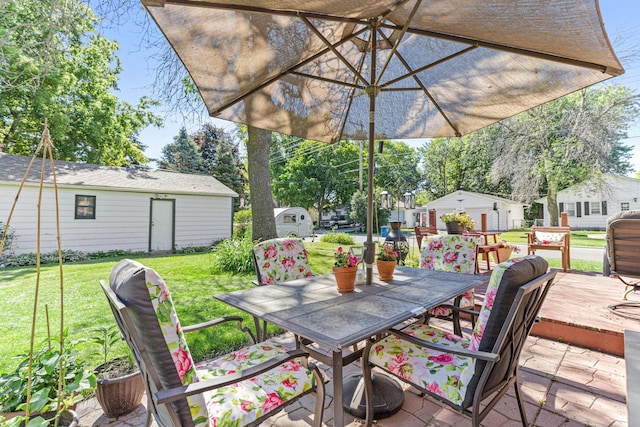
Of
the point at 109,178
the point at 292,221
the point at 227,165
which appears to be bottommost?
the point at 292,221

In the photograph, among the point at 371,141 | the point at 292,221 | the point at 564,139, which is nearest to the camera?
the point at 371,141

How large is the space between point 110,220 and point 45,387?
32.3 feet

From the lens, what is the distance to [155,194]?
1068cm

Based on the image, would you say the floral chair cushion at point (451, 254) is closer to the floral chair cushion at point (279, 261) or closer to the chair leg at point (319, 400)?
the floral chair cushion at point (279, 261)

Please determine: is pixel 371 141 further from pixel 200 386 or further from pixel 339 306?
pixel 200 386

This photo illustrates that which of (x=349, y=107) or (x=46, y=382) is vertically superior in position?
(x=349, y=107)

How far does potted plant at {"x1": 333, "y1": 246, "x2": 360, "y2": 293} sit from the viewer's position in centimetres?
212

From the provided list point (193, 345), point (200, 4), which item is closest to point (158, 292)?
point (200, 4)

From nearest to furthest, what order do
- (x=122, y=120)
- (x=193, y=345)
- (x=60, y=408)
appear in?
(x=60, y=408), (x=193, y=345), (x=122, y=120)

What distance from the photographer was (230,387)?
1.56 metres

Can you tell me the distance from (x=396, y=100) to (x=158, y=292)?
3040 millimetres

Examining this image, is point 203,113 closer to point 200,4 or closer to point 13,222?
point 200,4

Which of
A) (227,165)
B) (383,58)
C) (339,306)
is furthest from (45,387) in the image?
(227,165)

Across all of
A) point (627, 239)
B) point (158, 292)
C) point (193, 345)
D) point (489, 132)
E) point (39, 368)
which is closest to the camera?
point (158, 292)
